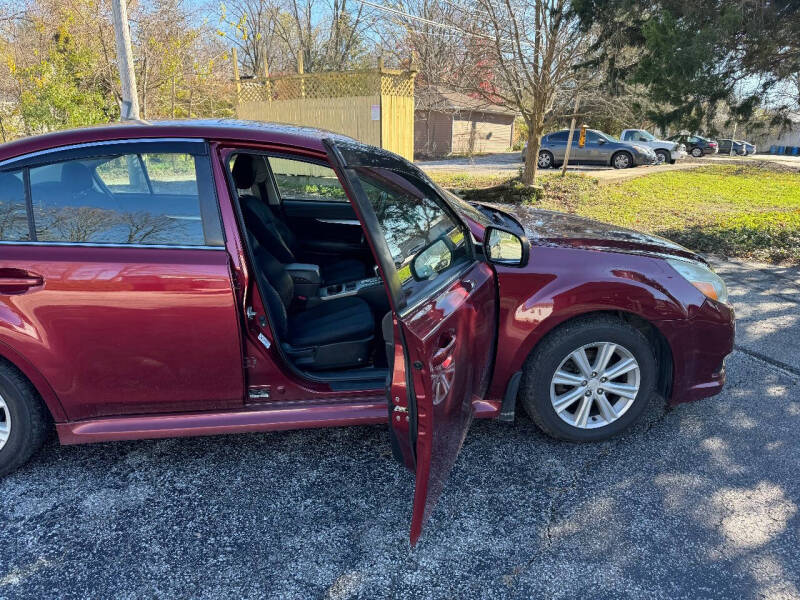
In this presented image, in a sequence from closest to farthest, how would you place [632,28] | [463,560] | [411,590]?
[411,590]
[463,560]
[632,28]

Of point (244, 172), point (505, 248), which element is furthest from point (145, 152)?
point (505, 248)

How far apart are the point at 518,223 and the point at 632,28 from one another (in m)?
6.98

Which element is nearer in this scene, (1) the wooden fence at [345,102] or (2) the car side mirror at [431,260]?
(2) the car side mirror at [431,260]

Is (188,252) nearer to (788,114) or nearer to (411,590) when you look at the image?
(411,590)

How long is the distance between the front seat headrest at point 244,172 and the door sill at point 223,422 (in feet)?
4.39

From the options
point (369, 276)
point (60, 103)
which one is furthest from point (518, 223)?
point (60, 103)

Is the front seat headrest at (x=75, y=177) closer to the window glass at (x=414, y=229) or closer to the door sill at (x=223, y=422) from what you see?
the door sill at (x=223, y=422)

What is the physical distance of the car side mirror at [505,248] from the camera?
278 centimetres

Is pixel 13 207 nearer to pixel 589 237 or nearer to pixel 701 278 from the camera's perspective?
pixel 589 237

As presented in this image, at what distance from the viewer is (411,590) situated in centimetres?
A: 216

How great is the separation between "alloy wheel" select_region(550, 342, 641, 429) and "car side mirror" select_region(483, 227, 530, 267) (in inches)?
22.7

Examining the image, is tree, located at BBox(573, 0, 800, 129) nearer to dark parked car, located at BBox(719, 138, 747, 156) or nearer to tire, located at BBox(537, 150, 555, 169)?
tire, located at BBox(537, 150, 555, 169)

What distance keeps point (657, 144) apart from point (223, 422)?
78.4 feet

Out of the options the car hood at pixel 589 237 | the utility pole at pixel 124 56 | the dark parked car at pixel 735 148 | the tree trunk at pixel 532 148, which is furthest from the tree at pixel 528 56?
the dark parked car at pixel 735 148
